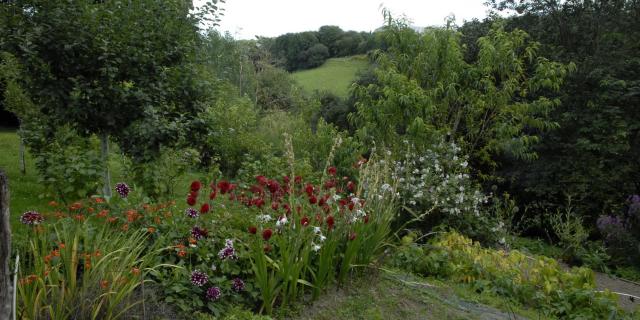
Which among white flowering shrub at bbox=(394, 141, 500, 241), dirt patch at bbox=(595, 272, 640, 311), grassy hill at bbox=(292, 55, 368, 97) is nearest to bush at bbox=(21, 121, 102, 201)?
white flowering shrub at bbox=(394, 141, 500, 241)

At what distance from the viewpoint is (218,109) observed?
1248 centimetres

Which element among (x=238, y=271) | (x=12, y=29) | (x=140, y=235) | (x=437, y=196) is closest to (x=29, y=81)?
(x=12, y=29)

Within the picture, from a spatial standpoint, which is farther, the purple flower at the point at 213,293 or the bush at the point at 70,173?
the bush at the point at 70,173

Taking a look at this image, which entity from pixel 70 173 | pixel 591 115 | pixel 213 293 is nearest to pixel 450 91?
pixel 591 115

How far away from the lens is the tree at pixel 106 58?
5008 mm

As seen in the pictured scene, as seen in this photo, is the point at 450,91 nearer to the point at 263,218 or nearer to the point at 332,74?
the point at 263,218

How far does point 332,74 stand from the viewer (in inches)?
1204

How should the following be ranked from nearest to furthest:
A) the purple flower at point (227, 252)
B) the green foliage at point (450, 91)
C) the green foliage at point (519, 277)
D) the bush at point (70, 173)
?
the purple flower at point (227, 252) < the green foliage at point (519, 277) < the bush at point (70, 173) < the green foliage at point (450, 91)

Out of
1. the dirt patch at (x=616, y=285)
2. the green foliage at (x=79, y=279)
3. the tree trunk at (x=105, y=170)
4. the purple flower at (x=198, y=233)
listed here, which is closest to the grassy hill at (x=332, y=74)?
the dirt patch at (x=616, y=285)

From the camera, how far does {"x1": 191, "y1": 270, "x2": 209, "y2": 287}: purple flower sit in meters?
2.98

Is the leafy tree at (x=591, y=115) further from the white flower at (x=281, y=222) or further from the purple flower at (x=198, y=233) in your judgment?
the purple flower at (x=198, y=233)

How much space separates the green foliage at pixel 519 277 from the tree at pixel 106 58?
3.00 metres

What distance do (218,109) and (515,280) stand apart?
355 inches

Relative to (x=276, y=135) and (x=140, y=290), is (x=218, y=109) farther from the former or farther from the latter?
(x=140, y=290)
